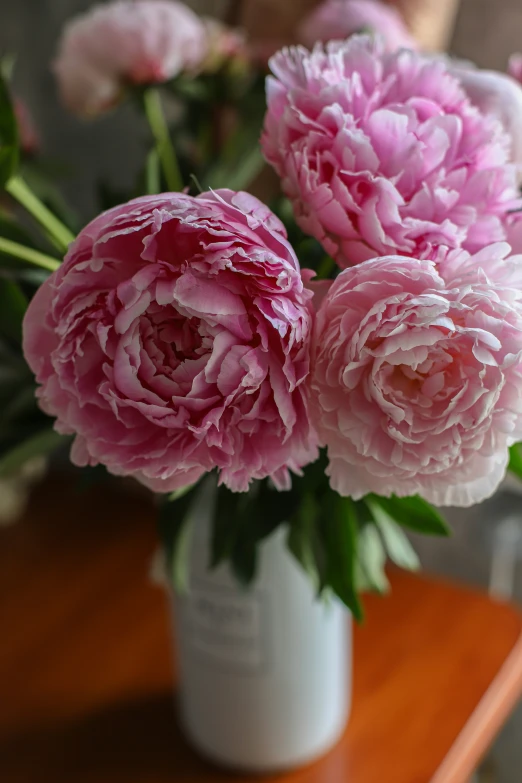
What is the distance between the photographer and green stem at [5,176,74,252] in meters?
0.45

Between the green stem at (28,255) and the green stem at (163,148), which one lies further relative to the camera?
the green stem at (163,148)

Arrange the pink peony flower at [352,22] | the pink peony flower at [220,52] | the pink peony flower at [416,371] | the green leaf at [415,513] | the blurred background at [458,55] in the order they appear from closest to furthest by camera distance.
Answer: the pink peony flower at [416,371], the green leaf at [415,513], the pink peony flower at [352,22], the pink peony flower at [220,52], the blurred background at [458,55]

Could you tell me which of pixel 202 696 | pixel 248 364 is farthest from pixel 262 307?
pixel 202 696

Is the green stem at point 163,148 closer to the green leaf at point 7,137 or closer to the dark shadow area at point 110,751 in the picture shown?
the green leaf at point 7,137

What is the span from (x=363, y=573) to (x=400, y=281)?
0.29 meters

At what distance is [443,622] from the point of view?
0.81 metres

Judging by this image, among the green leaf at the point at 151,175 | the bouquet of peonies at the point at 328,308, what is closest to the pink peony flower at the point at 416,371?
the bouquet of peonies at the point at 328,308

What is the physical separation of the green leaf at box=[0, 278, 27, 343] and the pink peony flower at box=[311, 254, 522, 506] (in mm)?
233

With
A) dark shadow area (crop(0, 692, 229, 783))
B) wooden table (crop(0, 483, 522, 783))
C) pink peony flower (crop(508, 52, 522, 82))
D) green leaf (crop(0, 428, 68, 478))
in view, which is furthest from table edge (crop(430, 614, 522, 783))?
pink peony flower (crop(508, 52, 522, 82))

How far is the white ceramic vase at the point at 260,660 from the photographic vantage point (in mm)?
578

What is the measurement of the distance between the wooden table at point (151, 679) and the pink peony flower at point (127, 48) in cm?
51

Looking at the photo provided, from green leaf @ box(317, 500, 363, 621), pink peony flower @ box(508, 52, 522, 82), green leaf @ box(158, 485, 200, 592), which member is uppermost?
pink peony flower @ box(508, 52, 522, 82)

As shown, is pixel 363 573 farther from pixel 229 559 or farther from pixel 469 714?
pixel 469 714

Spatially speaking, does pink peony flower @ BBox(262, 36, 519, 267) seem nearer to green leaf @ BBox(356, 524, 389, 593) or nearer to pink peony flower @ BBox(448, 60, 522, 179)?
pink peony flower @ BBox(448, 60, 522, 179)
